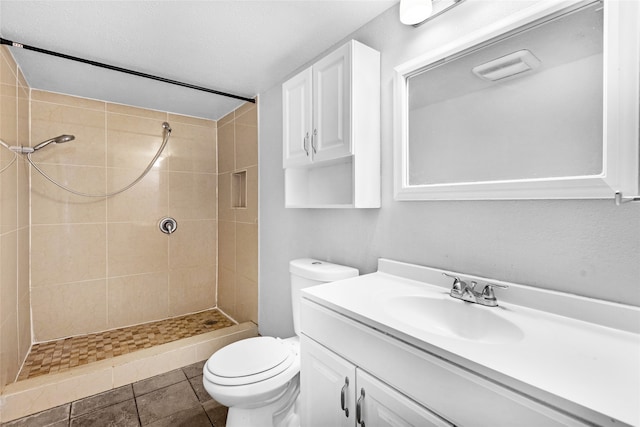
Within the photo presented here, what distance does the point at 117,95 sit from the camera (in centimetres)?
244

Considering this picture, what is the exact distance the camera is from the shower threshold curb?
5.43ft

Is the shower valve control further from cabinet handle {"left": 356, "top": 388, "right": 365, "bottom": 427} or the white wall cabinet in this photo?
cabinet handle {"left": 356, "top": 388, "right": 365, "bottom": 427}

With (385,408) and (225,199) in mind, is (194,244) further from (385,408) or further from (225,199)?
(385,408)

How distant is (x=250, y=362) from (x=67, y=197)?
2.22 m

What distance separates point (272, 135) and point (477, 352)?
1968mm

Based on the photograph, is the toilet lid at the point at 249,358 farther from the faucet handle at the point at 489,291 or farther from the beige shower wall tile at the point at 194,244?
the beige shower wall tile at the point at 194,244

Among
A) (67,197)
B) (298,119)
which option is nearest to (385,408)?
(298,119)

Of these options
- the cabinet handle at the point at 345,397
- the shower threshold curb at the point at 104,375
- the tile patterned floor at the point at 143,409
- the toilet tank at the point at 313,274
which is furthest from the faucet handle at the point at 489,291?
the shower threshold curb at the point at 104,375

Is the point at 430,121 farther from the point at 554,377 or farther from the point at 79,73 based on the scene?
the point at 79,73

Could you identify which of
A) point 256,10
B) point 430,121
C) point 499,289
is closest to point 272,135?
point 256,10

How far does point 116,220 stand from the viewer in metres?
2.65

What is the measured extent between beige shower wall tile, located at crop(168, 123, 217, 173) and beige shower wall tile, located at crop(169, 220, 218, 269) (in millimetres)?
559

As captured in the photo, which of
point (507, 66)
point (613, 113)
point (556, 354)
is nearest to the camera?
point (556, 354)

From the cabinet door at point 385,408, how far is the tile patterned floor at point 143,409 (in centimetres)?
113
